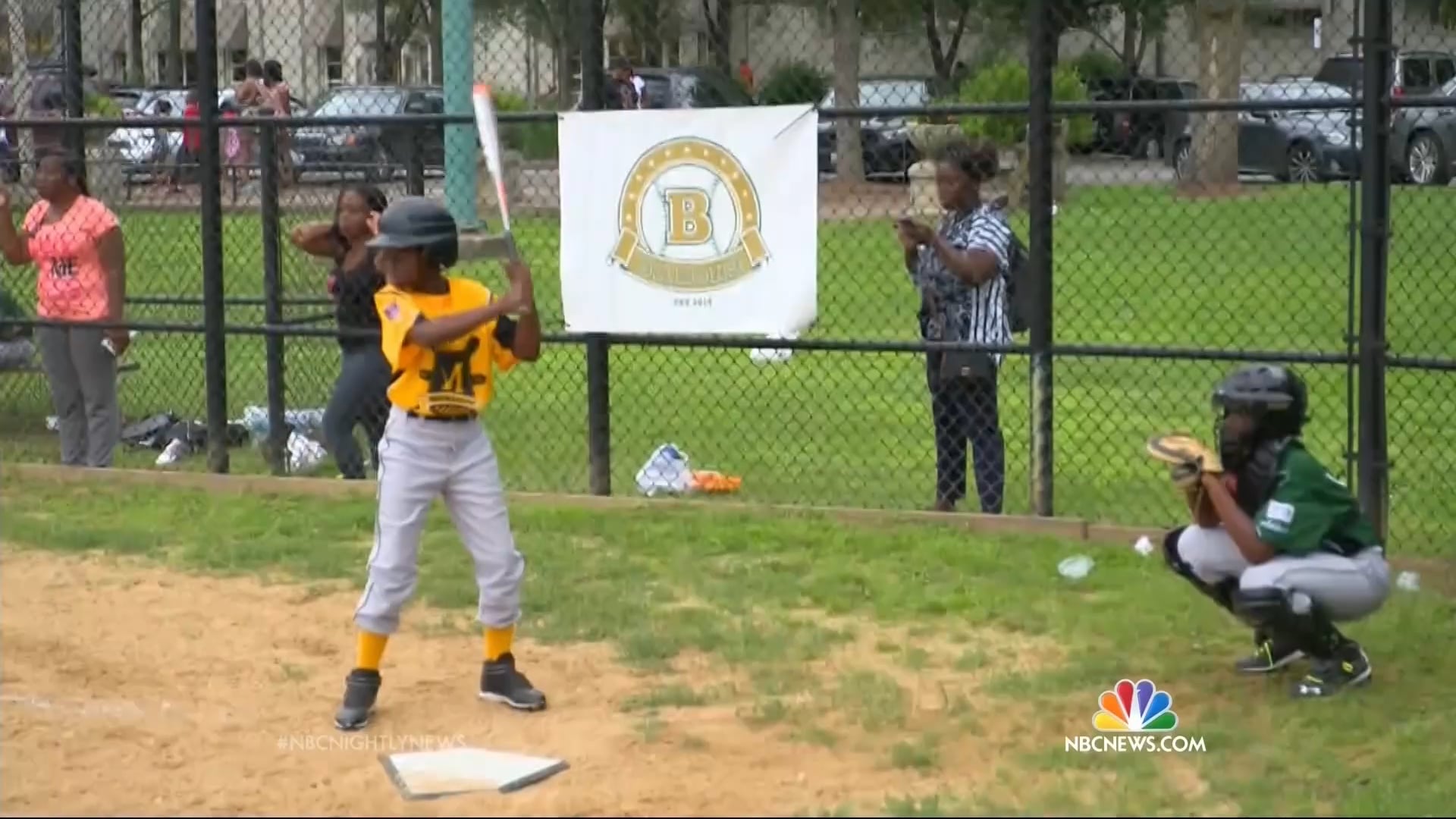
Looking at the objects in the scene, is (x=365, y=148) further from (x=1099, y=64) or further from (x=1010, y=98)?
(x=1099, y=64)

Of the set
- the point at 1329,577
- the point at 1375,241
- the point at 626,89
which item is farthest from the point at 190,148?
the point at 1329,577

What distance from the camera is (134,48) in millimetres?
28188

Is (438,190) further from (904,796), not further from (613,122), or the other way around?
(904,796)

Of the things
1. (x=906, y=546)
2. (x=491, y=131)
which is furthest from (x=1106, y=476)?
(x=491, y=131)

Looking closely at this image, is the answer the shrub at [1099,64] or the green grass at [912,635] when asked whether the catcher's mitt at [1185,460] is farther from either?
the shrub at [1099,64]

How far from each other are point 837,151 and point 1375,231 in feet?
8.52

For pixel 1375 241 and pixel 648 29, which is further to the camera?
pixel 648 29

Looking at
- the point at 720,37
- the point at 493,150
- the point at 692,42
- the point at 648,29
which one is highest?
the point at 692,42

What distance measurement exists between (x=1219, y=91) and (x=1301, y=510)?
11.3 m

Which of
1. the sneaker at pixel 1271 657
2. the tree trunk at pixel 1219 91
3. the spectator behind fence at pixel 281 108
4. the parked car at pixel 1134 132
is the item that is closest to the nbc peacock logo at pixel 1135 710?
the sneaker at pixel 1271 657

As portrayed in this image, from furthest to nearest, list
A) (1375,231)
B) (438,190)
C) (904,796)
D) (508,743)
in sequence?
(438,190)
(1375,231)
(508,743)
(904,796)

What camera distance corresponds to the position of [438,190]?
497 inches

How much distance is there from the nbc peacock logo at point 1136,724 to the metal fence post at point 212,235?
17.8 ft

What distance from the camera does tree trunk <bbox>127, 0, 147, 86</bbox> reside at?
2264 cm
